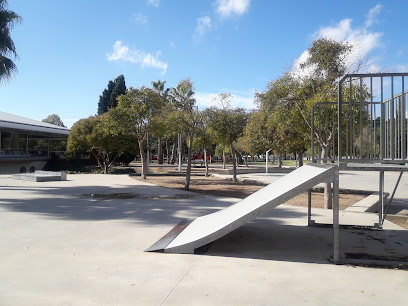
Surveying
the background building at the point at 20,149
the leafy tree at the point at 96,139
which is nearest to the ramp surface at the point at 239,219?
the leafy tree at the point at 96,139

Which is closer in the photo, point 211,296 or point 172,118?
point 211,296

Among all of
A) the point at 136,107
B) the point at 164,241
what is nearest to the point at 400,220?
the point at 164,241

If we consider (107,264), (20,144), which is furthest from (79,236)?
(20,144)

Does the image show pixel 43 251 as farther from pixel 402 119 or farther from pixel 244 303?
pixel 402 119

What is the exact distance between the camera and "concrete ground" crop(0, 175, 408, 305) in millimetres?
3867

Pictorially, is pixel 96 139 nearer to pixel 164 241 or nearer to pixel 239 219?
pixel 164 241

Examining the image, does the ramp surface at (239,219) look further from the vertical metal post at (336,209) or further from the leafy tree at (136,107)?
the leafy tree at (136,107)

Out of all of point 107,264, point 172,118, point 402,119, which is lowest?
point 107,264

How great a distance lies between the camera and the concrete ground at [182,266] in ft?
12.7

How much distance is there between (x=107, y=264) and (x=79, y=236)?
204 centimetres

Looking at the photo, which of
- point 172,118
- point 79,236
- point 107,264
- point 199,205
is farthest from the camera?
point 172,118

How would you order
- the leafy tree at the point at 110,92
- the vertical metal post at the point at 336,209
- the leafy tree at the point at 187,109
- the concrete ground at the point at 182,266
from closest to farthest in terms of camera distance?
the concrete ground at the point at 182,266, the vertical metal post at the point at 336,209, the leafy tree at the point at 187,109, the leafy tree at the point at 110,92

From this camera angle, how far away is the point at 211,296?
12.6ft

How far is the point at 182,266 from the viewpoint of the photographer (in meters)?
4.86
